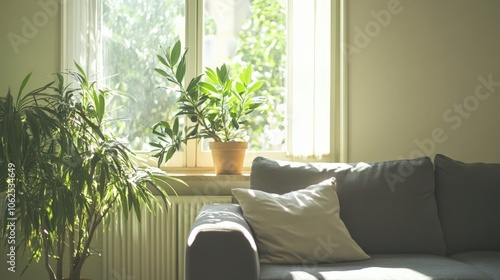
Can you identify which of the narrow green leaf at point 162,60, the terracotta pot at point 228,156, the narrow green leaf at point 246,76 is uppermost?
the narrow green leaf at point 162,60

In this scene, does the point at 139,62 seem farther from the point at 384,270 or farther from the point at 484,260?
the point at 484,260

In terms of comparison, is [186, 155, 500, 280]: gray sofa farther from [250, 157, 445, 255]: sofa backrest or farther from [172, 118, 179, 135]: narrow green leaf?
[172, 118, 179, 135]: narrow green leaf

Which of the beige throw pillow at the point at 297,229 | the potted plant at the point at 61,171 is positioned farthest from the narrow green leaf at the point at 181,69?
the beige throw pillow at the point at 297,229

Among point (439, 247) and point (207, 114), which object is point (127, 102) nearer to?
point (207, 114)

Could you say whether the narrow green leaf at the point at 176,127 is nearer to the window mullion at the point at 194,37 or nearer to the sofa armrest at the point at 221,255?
the window mullion at the point at 194,37

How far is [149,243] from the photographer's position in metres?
3.75

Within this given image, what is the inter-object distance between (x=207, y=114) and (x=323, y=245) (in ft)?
3.96

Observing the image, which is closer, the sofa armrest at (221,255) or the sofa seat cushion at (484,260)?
the sofa armrest at (221,255)

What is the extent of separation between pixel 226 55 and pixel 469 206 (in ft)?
5.48

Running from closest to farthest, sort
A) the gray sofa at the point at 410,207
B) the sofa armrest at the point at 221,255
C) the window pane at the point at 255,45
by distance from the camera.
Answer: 1. the sofa armrest at the point at 221,255
2. the gray sofa at the point at 410,207
3. the window pane at the point at 255,45

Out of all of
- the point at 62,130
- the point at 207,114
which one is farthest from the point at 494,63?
the point at 62,130

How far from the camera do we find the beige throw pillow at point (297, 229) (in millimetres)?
2893

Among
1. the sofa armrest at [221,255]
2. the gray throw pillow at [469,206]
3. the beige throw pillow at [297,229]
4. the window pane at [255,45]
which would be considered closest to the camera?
the sofa armrest at [221,255]

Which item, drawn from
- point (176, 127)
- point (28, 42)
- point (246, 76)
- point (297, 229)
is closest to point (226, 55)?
point (246, 76)
